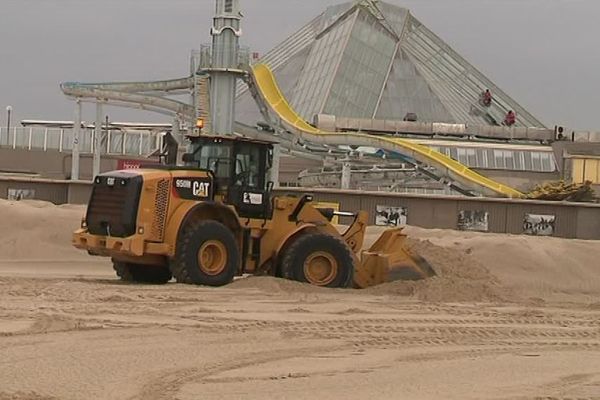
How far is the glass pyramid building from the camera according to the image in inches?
2719

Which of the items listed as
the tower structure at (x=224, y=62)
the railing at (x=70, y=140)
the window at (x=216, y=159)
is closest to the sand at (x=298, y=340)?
the window at (x=216, y=159)

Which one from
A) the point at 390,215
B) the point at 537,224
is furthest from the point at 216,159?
the point at 537,224

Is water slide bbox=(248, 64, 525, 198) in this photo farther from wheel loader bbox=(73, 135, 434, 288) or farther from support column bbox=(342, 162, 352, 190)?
wheel loader bbox=(73, 135, 434, 288)

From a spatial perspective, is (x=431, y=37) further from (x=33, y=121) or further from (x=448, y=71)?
(x=33, y=121)

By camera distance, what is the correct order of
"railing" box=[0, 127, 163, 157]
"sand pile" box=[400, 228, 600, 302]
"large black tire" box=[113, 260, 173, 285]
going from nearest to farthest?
"large black tire" box=[113, 260, 173, 285], "sand pile" box=[400, 228, 600, 302], "railing" box=[0, 127, 163, 157]

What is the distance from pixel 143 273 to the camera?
16.4m

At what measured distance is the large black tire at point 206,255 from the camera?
48.2 feet

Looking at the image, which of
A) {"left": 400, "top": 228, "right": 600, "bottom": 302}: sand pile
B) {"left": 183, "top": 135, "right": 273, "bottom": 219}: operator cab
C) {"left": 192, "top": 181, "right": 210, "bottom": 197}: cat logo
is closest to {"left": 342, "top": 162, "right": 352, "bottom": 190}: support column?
{"left": 400, "top": 228, "right": 600, "bottom": 302}: sand pile

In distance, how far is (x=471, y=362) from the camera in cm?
950

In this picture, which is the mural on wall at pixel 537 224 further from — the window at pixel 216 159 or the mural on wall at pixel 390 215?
the window at pixel 216 159

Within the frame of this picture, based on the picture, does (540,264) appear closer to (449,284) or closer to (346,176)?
(449,284)

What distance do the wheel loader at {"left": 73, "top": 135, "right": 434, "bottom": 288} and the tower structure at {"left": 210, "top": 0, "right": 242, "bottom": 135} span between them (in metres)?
32.2

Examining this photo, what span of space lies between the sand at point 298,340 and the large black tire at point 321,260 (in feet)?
1.41

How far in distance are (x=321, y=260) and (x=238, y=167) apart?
196 cm
